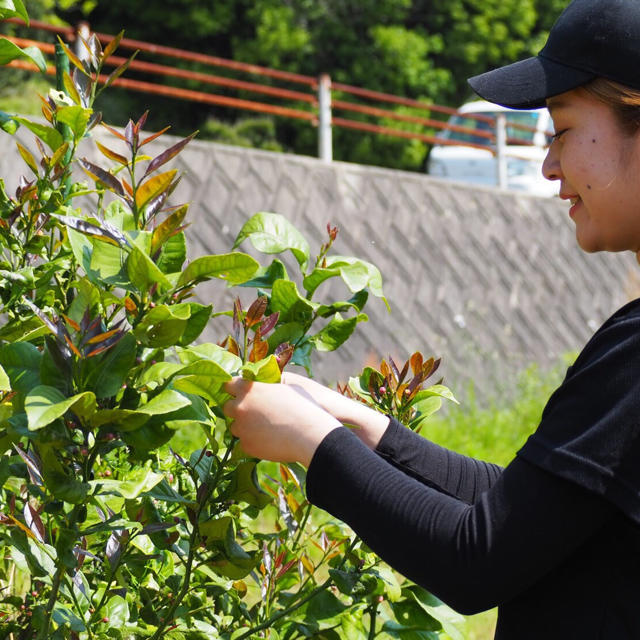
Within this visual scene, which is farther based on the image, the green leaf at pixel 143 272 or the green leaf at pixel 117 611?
the green leaf at pixel 117 611

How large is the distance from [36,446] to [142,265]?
0.99 ft

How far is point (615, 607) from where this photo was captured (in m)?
1.24

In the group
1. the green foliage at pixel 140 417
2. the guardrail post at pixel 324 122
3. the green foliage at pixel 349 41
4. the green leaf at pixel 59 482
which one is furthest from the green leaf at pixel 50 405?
the green foliage at pixel 349 41

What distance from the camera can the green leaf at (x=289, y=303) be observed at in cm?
148

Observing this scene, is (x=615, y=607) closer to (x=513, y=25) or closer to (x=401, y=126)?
(x=401, y=126)

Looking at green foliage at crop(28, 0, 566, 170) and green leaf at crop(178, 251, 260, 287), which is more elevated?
green leaf at crop(178, 251, 260, 287)

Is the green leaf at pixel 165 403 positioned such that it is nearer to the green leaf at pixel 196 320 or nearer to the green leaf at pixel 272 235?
the green leaf at pixel 196 320

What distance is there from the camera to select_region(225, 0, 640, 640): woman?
3.90 feet

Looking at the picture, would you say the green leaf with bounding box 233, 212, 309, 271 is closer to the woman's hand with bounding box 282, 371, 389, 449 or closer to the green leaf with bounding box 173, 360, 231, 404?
the woman's hand with bounding box 282, 371, 389, 449

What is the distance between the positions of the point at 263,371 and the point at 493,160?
503 inches

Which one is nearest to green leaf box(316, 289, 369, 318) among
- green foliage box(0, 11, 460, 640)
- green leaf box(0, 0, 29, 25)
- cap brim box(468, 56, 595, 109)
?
green foliage box(0, 11, 460, 640)

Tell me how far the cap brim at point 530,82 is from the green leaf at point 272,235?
338 millimetres

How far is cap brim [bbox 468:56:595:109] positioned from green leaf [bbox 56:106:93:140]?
1.81 ft

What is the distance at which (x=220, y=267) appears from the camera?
125 centimetres
